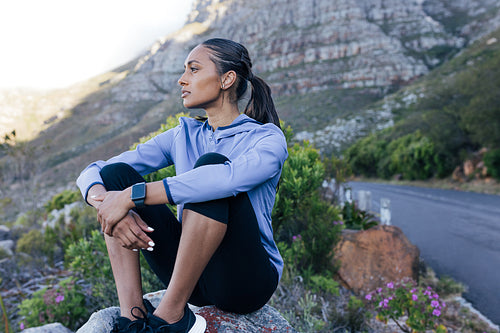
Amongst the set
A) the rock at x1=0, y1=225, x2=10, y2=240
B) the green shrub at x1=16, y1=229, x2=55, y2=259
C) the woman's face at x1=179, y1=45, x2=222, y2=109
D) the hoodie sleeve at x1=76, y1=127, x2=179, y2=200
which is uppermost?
the woman's face at x1=179, y1=45, x2=222, y2=109

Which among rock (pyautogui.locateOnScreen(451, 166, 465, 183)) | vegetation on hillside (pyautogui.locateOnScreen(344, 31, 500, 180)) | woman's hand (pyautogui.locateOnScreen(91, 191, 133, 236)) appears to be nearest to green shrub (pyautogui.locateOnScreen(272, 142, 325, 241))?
woman's hand (pyautogui.locateOnScreen(91, 191, 133, 236))

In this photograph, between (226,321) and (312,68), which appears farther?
(312,68)

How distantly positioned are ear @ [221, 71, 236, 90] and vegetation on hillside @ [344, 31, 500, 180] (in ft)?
45.0

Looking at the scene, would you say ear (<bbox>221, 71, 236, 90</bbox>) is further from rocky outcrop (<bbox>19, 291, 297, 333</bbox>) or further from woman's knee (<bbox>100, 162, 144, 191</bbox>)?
rocky outcrop (<bbox>19, 291, 297, 333</bbox>)

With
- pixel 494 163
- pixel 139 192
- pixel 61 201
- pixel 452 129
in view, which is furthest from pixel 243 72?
pixel 452 129

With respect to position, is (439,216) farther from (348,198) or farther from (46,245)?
(46,245)

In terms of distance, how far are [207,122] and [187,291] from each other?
0.99 metres

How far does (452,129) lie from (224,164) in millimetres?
20193

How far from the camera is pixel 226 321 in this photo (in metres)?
1.55

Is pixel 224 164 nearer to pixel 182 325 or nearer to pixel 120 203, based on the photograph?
pixel 120 203

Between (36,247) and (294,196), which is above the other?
(294,196)

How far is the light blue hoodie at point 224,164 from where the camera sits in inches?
51.6

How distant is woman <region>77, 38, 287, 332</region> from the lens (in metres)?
1.29

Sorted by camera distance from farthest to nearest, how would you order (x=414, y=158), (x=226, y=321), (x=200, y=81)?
(x=414, y=158)
(x=200, y=81)
(x=226, y=321)
